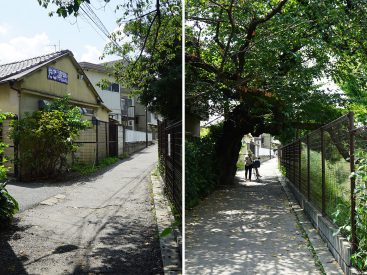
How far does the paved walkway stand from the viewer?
409 centimetres

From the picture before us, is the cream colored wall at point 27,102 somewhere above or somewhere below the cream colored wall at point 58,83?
below

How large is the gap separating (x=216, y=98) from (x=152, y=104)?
1619 mm

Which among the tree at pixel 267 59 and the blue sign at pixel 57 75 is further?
the tree at pixel 267 59

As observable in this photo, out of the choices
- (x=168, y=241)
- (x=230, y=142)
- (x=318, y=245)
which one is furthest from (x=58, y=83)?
(x=230, y=142)

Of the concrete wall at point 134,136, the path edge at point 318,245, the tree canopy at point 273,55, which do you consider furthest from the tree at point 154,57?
the concrete wall at point 134,136

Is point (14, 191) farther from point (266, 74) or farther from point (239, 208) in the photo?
point (266, 74)

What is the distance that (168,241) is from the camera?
4523mm

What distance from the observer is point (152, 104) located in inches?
394

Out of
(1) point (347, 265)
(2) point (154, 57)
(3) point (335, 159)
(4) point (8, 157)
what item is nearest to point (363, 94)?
(2) point (154, 57)

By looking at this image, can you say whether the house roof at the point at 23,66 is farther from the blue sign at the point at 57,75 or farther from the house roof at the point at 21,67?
the blue sign at the point at 57,75

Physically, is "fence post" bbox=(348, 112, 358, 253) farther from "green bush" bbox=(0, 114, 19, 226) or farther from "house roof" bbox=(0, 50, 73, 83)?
"green bush" bbox=(0, 114, 19, 226)

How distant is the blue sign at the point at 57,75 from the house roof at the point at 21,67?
22 cm

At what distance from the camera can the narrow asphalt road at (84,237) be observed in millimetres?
3557

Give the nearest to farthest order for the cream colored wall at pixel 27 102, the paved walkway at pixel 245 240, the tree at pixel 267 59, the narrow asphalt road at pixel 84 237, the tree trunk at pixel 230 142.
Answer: the narrow asphalt road at pixel 84 237 → the paved walkway at pixel 245 240 → the cream colored wall at pixel 27 102 → the tree at pixel 267 59 → the tree trunk at pixel 230 142
